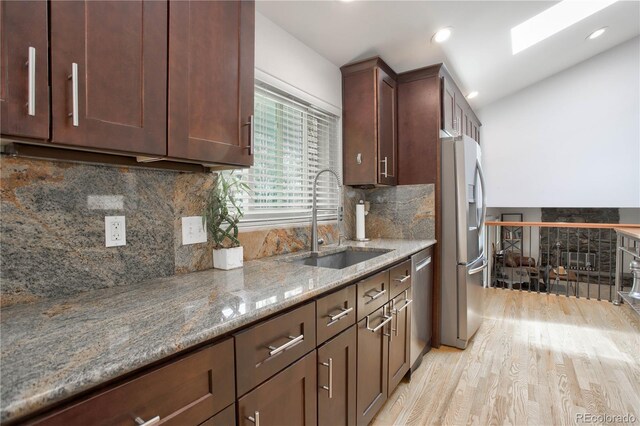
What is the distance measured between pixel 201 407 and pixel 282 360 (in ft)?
1.02

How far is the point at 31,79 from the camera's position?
75cm

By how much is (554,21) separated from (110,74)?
13.1 feet

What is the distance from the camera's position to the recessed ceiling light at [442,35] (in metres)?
2.34

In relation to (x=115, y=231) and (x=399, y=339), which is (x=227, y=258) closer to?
(x=115, y=231)

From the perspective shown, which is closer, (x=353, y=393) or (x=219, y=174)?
(x=353, y=393)

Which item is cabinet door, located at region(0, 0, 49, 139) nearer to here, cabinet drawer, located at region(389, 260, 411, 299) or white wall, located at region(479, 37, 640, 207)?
cabinet drawer, located at region(389, 260, 411, 299)

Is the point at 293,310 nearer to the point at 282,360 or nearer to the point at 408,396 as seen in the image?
the point at 282,360

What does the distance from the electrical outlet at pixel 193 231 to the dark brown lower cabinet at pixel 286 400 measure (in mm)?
739

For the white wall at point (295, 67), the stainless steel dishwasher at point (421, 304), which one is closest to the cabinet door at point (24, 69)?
the white wall at point (295, 67)

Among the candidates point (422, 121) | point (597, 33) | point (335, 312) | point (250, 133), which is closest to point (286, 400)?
point (335, 312)

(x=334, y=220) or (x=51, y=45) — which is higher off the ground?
(x=51, y=45)

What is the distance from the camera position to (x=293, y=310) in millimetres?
1104

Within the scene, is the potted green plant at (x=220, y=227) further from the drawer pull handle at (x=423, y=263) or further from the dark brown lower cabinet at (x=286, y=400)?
the drawer pull handle at (x=423, y=263)

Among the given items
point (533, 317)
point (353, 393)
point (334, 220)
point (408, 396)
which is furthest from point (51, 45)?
point (533, 317)
